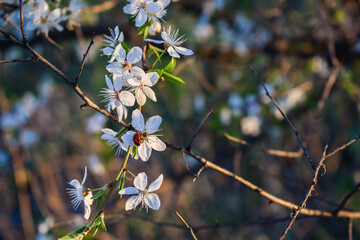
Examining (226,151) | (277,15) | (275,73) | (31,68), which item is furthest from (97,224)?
(31,68)

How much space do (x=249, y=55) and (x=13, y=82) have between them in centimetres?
192

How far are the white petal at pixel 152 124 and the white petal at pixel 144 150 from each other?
3 cm

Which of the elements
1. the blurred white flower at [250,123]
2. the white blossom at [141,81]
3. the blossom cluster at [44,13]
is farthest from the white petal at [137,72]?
the blurred white flower at [250,123]

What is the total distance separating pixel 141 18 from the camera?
0.87m

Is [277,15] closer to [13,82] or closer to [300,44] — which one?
[300,44]

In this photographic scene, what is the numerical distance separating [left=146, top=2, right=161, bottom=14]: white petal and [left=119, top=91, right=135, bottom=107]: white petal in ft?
0.70

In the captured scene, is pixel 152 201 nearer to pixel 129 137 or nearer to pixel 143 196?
pixel 143 196

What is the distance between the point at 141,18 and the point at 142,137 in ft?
0.98

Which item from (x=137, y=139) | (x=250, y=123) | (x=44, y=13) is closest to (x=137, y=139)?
(x=137, y=139)

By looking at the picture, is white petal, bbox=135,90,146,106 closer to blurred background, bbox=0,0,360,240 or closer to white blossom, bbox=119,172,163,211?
white blossom, bbox=119,172,163,211

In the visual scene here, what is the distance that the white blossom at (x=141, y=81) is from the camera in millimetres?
796

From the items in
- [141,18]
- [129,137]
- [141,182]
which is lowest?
[141,182]

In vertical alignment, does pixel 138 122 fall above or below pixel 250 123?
above

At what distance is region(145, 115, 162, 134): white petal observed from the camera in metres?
0.85
